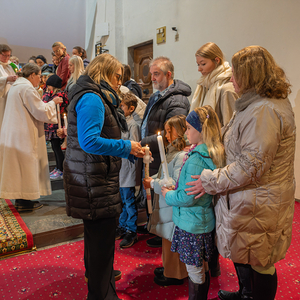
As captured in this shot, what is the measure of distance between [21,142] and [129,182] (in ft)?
4.39

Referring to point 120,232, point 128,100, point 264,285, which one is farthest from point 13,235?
point 264,285

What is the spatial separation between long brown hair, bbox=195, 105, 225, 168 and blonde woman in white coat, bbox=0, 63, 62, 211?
217 cm

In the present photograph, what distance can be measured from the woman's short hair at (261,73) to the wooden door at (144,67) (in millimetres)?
5426

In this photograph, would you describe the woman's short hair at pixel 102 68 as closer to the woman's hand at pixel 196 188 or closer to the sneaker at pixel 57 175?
the woman's hand at pixel 196 188

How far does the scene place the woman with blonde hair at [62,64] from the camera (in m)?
4.91

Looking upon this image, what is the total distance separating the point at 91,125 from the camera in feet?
4.46

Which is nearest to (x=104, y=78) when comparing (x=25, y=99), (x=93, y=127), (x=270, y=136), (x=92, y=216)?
(x=93, y=127)

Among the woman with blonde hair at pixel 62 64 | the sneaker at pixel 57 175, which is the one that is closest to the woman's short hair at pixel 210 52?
the sneaker at pixel 57 175

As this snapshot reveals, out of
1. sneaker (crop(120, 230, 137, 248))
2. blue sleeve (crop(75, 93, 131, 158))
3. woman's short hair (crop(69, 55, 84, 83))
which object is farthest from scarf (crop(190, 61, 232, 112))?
woman's short hair (crop(69, 55, 84, 83))

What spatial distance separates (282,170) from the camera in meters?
1.27

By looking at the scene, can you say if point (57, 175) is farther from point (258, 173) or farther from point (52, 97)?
point (258, 173)

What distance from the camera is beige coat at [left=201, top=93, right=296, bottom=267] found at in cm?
120

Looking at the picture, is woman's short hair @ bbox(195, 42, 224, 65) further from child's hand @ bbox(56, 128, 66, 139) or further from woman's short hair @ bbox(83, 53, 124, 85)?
child's hand @ bbox(56, 128, 66, 139)

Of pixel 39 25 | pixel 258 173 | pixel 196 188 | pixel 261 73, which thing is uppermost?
pixel 39 25
